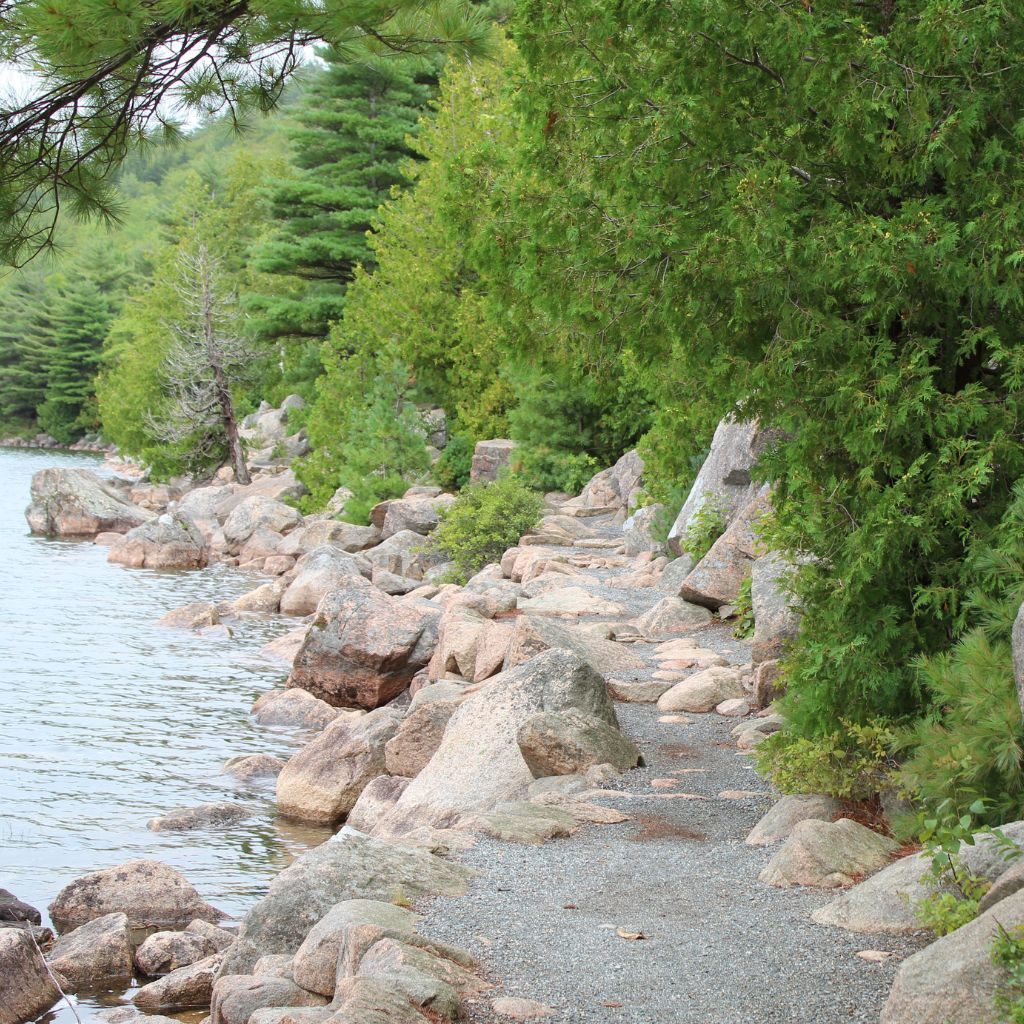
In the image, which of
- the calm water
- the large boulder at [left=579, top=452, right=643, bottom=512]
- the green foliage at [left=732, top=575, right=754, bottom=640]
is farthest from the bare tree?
the green foliage at [left=732, top=575, right=754, bottom=640]

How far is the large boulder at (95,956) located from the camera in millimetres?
7391

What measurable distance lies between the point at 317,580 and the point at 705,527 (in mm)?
8307

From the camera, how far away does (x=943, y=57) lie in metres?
5.95

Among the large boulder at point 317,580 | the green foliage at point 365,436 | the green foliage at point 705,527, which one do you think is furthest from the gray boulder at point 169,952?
the green foliage at point 365,436

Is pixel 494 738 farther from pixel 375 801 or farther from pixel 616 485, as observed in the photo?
pixel 616 485

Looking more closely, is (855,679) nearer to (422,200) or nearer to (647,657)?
(647,657)

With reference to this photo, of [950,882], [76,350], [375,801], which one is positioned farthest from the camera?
[76,350]

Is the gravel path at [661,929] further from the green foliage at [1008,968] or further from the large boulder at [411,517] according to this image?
the large boulder at [411,517]

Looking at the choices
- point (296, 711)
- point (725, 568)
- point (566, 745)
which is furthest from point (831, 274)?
point (296, 711)

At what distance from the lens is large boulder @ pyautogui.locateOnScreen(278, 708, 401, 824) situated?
34.5 ft

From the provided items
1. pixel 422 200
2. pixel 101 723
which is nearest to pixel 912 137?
pixel 101 723

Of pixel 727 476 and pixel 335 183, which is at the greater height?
pixel 335 183

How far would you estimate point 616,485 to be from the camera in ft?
79.3

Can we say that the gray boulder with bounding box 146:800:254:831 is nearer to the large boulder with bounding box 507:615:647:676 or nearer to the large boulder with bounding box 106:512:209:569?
the large boulder with bounding box 507:615:647:676
